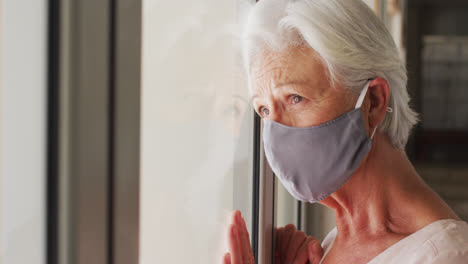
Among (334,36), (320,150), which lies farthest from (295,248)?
(334,36)

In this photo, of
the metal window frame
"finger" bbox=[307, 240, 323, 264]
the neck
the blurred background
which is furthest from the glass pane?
the neck

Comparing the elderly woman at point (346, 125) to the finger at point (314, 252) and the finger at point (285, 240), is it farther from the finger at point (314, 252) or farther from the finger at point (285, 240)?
the finger at point (285, 240)

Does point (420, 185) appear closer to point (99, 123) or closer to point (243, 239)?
point (243, 239)

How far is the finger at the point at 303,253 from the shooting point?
1.26 metres

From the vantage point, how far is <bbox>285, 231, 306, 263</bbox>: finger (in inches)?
51.4

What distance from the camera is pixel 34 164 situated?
0.50 meters

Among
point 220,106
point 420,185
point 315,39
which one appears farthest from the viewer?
point 220,106

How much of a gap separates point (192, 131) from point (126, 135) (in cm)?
→ 39

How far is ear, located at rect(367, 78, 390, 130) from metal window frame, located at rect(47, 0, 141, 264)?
602mm

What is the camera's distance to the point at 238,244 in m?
1.07

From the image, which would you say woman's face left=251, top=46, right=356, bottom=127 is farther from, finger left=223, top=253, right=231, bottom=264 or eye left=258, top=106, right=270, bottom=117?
finger left=223, top=253, right=231, bottom=264

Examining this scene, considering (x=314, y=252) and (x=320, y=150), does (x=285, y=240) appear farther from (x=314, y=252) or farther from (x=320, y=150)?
(x=320, y=150)

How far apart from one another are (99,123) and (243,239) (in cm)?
64

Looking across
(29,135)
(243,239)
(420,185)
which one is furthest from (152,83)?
(420,185)
